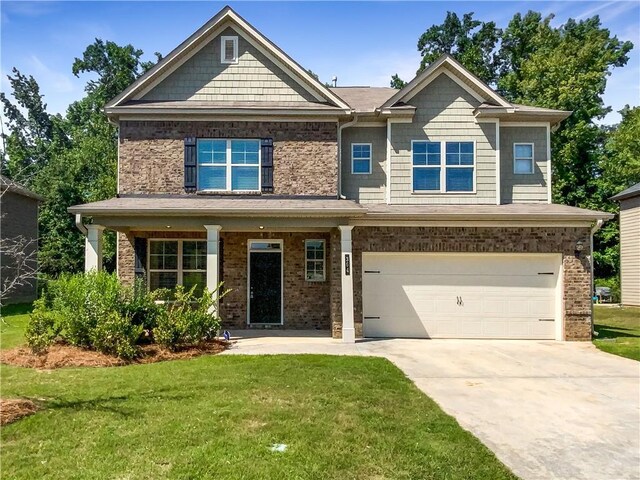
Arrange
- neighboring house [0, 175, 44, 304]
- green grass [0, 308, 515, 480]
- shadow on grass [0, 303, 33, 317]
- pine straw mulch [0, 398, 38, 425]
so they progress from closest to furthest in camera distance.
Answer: green grass [0, 308, 515, 480] < pine straw mulch [0, 398, 38, 425] < shadow on grass [0, 303, 33, 317] < neighboring house [0, 175, 44, 304]

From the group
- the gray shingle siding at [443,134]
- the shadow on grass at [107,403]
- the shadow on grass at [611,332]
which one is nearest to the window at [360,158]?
the gray shingle siding at [443,134]

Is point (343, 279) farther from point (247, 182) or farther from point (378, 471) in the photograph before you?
point (378, 471)

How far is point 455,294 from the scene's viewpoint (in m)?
12.2

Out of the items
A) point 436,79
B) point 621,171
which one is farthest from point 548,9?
point 436,79

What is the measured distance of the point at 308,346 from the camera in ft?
34.7

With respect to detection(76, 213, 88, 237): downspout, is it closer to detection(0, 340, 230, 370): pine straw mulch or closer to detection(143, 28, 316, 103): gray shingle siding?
detection(0, 340, 230, 370): pine straw mulch

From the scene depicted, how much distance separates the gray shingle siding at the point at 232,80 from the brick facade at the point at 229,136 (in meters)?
0.94

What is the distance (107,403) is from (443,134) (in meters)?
11.1

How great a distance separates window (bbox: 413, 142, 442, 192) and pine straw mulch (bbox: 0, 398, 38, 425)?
1049 cm

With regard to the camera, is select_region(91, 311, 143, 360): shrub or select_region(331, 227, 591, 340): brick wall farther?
select_region(331, 227, 591, 340): brick wall

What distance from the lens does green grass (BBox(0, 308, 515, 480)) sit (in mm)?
4203

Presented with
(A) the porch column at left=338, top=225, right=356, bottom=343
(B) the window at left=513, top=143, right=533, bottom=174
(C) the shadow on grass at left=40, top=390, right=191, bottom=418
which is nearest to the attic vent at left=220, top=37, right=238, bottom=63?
(A) the porch column at left=338, top=225, right=356, bottom=343

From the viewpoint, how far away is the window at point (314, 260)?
1354cm

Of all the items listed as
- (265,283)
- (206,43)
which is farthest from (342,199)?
(206,43)
